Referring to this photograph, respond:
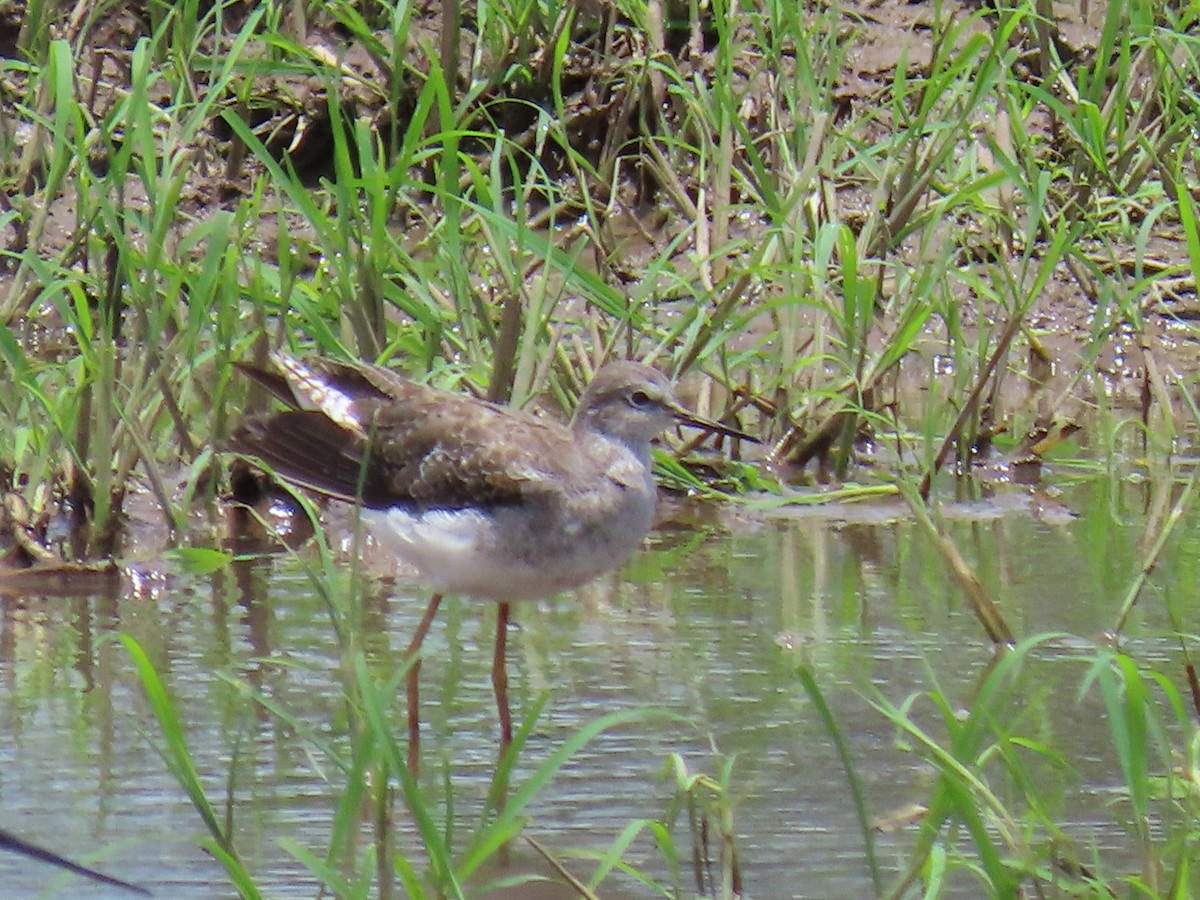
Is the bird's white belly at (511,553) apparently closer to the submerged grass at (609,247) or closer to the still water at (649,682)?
the still water at (649,682)

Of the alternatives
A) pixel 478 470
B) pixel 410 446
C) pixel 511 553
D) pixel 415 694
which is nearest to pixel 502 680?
pixel 415 694

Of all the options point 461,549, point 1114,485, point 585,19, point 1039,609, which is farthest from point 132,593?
point 585,19

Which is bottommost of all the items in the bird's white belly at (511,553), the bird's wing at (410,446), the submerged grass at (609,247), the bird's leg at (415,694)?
the bird's leg at (415,694)

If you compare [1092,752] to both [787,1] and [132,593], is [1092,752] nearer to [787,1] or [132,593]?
[132,593]

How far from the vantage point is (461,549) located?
5.00 metres

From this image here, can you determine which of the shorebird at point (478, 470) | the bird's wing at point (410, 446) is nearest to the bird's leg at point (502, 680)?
the shorebird at point (478, 470)

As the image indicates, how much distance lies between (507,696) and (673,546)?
1.41 meters

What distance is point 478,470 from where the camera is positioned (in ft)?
17.1

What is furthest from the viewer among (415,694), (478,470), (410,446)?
(410,446)

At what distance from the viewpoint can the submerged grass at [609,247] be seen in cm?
560

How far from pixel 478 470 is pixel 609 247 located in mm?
2925

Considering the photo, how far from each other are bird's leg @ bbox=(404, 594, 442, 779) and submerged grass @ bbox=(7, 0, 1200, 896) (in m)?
0.30

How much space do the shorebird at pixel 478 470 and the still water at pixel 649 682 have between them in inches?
9.4

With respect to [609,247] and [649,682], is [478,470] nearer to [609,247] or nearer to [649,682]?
[649,682]
